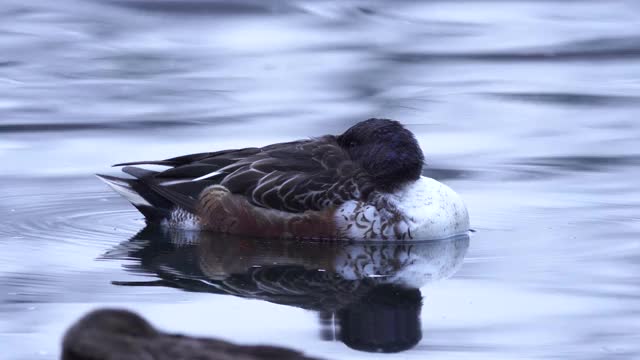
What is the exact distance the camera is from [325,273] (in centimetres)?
1084

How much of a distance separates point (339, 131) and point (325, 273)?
4.08 m

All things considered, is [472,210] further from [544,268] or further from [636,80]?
[636,80]

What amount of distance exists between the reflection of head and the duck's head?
1.54 metres

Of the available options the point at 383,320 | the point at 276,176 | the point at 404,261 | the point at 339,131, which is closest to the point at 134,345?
the point at 383,320

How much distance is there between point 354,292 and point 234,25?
10109 mm

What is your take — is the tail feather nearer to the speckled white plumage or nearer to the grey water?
the grey water

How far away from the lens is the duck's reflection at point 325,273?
9.48m

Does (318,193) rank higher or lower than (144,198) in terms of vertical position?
higher

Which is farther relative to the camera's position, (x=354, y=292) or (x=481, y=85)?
(x=481, y=85)

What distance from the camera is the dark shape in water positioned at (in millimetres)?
6141

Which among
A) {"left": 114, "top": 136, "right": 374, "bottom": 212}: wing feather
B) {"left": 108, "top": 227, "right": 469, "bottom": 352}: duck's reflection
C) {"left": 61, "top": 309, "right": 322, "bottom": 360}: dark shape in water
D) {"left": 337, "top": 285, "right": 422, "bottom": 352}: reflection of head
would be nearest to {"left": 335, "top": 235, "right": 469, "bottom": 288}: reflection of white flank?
{"left": 108, "top": 227, "right": 469, "bottom": 352}: duck's reflection

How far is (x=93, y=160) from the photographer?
13.6m

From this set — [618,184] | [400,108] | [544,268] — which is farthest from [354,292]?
[400,108]

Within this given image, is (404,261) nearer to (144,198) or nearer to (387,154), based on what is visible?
(387,154)
